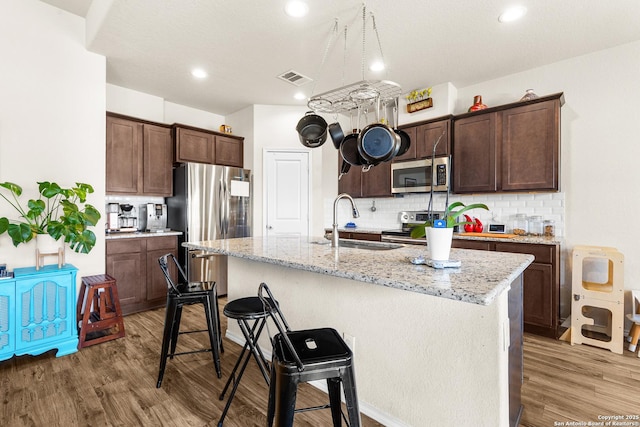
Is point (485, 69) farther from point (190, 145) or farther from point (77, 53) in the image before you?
point (77, 53)

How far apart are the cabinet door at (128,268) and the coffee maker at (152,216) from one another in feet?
1.89

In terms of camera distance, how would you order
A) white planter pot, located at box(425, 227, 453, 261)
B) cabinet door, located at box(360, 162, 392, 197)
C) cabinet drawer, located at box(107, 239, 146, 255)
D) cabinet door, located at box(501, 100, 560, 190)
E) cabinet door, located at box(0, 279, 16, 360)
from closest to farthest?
white planter pot, located at box(425, 227, 453, 261) < cabinet door, located at box(0, 279, 16, 360) < cabinet door, located at box(501, 100, 560, 190) < cabinet drawer, located at box(107, 239, 146, 255) < cabinet door, located at box(360, 162, 392, 197)

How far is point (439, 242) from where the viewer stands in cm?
147

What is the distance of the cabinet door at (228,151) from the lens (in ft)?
15.0

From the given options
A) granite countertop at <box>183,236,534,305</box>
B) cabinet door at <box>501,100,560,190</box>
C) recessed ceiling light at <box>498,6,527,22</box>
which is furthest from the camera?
cabinet door at <box>501,100,560,190</box>

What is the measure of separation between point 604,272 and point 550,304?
2.00ft

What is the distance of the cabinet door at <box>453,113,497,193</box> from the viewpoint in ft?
11.1

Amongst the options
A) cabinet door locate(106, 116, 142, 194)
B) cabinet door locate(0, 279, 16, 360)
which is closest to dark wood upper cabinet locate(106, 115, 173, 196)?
cabinet door locate(106, 116, 142, 194)

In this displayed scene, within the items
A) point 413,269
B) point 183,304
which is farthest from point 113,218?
point 413,269

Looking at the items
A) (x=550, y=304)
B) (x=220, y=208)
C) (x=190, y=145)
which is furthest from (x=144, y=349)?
(x=550, y=304)

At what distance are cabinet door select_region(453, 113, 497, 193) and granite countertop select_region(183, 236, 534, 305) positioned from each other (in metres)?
1.84

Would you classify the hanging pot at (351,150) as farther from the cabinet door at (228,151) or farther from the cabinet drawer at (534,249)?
the cabinet door at (228,151)

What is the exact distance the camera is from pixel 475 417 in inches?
53.6

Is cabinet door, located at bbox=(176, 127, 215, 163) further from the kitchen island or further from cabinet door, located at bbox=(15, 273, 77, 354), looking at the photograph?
the kitchen island
